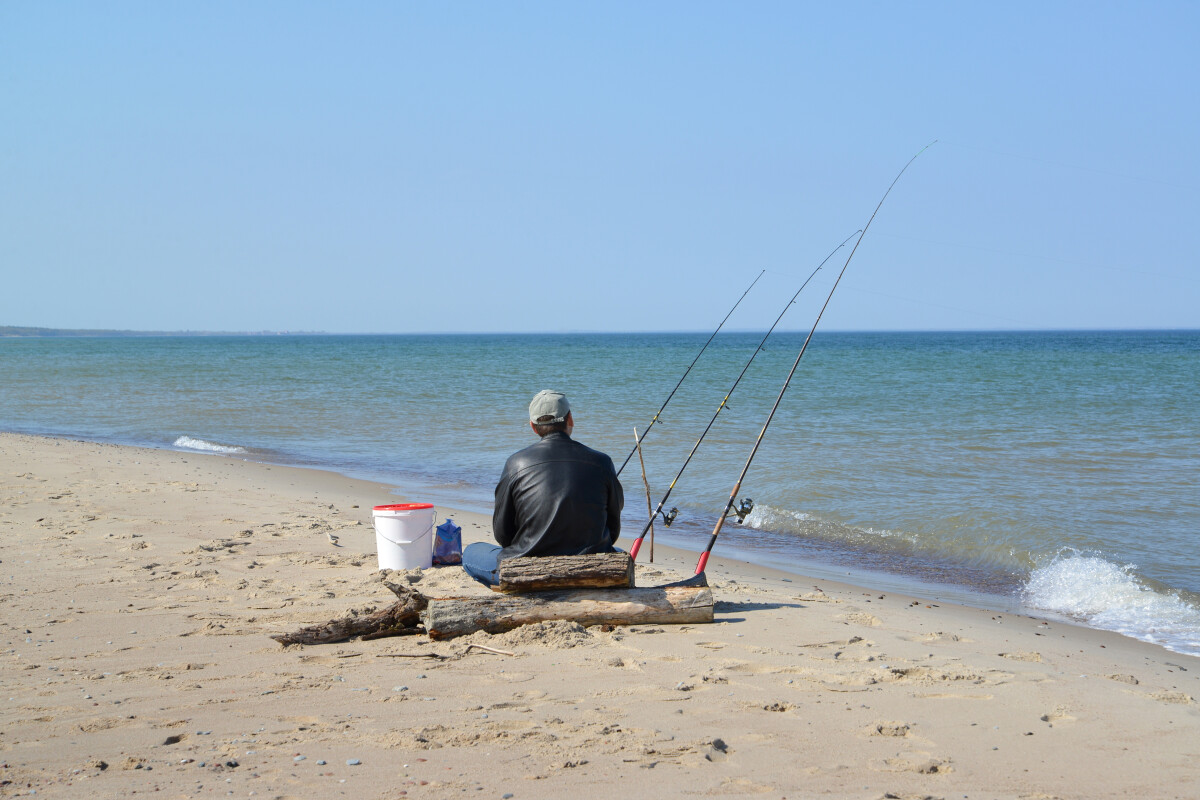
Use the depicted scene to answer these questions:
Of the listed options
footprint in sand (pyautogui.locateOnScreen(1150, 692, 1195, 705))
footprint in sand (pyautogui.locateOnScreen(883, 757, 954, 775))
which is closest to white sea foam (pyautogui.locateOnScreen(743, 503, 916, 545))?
footprint in sand (pyautogui.locateOnScreen(1150, 692, 1195, 705))

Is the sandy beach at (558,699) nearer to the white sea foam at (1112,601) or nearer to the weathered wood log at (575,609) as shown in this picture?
the weathered wood log at (575,609)

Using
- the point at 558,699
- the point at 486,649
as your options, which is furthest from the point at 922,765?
the point at 486,649

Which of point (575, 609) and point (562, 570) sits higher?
point (562, 570)

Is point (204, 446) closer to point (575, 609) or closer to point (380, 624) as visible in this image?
point (380, 624)

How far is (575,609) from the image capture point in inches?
157

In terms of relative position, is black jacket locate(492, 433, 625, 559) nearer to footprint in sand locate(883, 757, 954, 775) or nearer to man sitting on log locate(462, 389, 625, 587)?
man sitting on log locate(462, 389, 625, 587)

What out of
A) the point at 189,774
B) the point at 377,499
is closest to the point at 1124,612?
the point at 189,774

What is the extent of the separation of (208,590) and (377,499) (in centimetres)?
370

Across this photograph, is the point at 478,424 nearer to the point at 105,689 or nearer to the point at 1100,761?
the point at 105,689

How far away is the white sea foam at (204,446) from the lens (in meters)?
12.8

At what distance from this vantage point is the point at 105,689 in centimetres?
325

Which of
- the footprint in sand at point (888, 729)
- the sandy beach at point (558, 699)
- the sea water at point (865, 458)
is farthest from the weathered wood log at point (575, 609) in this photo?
the sea water at point (865, 458)

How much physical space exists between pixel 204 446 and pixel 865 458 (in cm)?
944

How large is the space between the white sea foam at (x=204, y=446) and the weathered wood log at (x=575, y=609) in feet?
32.5
